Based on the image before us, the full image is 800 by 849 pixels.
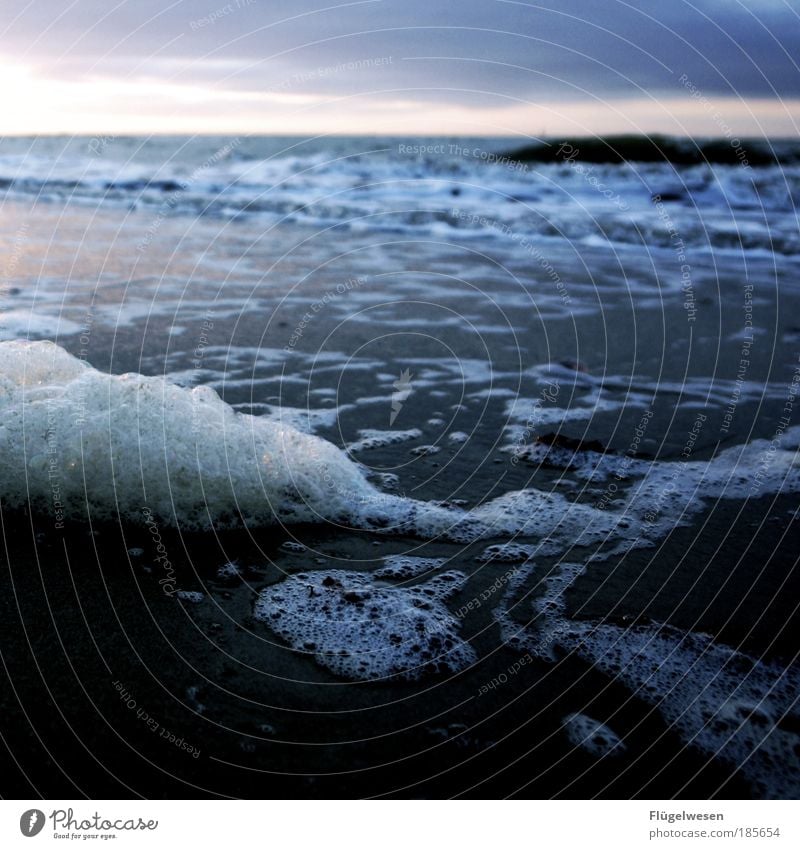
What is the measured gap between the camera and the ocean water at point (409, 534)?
212 centimetres

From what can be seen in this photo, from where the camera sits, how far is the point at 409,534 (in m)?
3.09

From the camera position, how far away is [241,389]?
4.47 m

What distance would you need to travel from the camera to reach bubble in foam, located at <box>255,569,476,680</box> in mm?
2402

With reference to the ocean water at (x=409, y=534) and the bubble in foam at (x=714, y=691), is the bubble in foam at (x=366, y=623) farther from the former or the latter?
the bubble in foam at (x=714, y=691)

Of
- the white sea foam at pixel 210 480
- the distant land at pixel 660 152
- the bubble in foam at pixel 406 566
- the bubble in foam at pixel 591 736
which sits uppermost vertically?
the distant land at pixel 660 152

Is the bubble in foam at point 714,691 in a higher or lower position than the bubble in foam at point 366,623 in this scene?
lower

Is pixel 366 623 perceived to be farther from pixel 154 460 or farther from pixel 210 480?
pixel 154 460

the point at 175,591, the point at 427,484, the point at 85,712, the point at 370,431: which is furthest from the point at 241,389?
the point at 85,712

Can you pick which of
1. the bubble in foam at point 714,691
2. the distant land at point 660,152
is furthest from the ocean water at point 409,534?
the distant land at point 660,152

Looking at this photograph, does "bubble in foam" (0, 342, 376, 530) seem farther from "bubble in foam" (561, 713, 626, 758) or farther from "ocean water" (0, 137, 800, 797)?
"bubble in foam" (561, 713, 626, 758)

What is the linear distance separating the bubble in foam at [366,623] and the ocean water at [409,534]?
0.01m

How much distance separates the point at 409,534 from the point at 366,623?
59 cm

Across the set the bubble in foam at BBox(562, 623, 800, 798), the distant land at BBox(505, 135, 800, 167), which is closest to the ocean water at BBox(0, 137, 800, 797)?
the bubble in foam at BBox(562, 623, 800, 798)

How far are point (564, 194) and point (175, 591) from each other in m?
12.8
